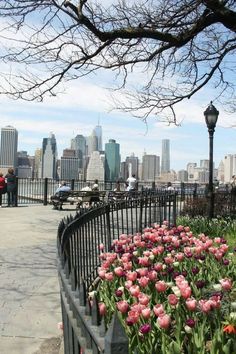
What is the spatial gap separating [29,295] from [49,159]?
62.3 m

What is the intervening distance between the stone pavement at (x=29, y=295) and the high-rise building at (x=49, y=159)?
1743 inches

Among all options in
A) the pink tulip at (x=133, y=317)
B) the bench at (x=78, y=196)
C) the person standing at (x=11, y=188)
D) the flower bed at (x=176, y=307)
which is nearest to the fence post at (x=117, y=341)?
the flower bed at (x=176, y=307)

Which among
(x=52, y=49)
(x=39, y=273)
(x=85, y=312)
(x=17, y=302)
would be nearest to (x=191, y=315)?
(x=85, y=312)

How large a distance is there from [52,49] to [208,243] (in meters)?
8.77

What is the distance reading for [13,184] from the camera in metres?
20.7

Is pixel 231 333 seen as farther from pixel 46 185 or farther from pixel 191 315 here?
pixel 46 185

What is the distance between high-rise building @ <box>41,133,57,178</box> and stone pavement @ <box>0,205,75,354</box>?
145ft

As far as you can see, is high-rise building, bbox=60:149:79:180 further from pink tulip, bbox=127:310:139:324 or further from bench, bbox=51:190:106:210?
pink tulip, bbox=127:310:139:324

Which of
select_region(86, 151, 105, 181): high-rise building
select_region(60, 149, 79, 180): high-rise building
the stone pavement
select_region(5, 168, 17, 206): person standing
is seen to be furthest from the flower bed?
select_region(60, 149, 79, 180): high-rise building

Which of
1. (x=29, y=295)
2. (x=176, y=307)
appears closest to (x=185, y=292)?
(x=176, y=307)

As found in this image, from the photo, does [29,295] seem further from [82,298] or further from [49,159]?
[49,159]

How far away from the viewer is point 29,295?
602 centimetres

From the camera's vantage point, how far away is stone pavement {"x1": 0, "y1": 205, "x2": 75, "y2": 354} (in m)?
4.38

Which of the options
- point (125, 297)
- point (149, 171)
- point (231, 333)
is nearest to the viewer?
point (231, 333)
